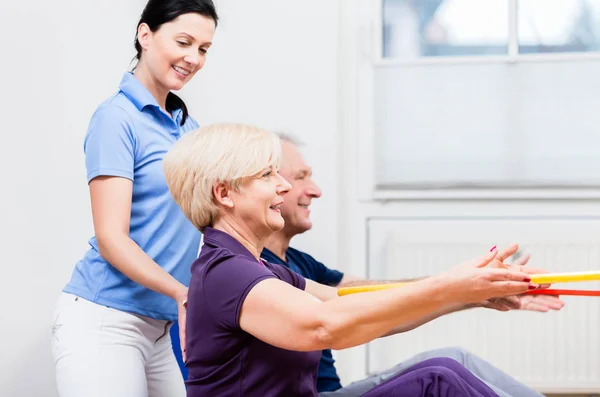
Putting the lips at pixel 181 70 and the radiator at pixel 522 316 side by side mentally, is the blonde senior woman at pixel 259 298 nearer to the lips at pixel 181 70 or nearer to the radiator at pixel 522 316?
the lips at pixel 181 70

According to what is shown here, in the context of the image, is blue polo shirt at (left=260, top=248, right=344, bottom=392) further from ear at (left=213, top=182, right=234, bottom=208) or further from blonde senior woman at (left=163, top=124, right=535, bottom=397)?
ear at (left=213, top=182, right=234, bottom=208)

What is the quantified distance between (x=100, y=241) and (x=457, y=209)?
1.66 meters

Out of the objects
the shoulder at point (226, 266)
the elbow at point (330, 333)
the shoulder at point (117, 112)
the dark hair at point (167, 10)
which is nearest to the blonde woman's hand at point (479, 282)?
the elbow at point (330, 333)

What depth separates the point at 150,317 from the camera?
1.96m

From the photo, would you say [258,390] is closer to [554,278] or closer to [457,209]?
[554,278]

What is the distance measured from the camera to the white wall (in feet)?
10.1

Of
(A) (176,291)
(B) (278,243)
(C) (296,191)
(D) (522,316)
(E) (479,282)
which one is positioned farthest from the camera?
(D) (522,316)

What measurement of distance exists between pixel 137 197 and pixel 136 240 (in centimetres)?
10

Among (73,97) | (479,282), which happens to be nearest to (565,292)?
(479,282)

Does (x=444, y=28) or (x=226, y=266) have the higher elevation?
(x=444, y=28)

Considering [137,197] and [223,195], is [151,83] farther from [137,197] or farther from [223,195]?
[223,195]

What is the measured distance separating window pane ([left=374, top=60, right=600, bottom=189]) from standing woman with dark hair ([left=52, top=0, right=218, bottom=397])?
1212 millimetres

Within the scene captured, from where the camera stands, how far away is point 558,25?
3.15 m

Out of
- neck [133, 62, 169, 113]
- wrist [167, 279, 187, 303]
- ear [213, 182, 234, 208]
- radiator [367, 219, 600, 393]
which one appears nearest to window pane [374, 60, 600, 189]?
radiator [367, 219, 600, 393]
